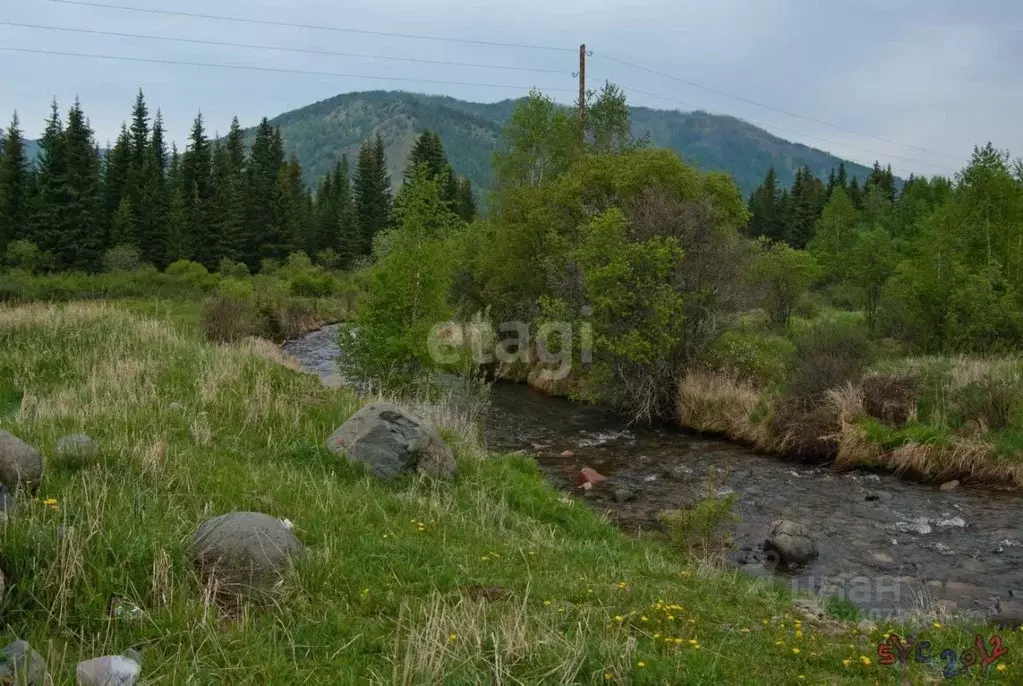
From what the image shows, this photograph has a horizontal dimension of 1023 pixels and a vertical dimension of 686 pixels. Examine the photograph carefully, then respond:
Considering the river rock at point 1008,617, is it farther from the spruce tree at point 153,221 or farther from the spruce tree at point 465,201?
the spruce tree at point 465,201

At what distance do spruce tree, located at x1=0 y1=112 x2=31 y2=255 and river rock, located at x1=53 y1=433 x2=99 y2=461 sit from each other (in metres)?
58.2

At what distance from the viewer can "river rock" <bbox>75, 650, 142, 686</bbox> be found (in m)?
3.97

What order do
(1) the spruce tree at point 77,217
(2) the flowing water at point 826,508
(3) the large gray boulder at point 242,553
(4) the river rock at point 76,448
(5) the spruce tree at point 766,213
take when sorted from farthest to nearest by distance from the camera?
(5) the spruce tree at point 766,213, (1) the spruce tree at point 77,217, (2) the flowing water at point 826,508, (4) the river rock at point 76,448, (3) the large gray boulder at point 242,553

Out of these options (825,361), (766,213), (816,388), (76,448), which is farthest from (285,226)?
(76,448)

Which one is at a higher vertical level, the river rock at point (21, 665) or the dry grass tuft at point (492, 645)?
the river rock at point (21, 665)

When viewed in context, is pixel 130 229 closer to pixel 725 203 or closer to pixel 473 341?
pixel 473 341

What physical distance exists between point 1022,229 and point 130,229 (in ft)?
189

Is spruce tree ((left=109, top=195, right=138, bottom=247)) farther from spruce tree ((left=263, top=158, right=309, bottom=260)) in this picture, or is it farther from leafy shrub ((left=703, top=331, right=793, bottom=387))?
leafy shrub ((left=703, top=331, right=793, bottom=387))

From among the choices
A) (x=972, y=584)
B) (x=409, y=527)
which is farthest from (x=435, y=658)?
(x=972, y=584)

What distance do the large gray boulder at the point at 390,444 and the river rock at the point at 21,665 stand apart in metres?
5.13

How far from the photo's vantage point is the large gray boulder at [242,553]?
530 centimetres

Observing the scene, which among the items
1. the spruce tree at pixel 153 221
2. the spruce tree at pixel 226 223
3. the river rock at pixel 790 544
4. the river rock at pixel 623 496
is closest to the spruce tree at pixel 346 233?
the spruce tree at pixel 226 223

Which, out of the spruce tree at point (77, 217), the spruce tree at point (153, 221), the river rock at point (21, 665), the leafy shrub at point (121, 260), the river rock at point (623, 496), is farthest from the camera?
the spruce tree at point (153, 221)

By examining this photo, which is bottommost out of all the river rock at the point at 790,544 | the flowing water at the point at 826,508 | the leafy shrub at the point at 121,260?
the flowing water at the point at 826,508
